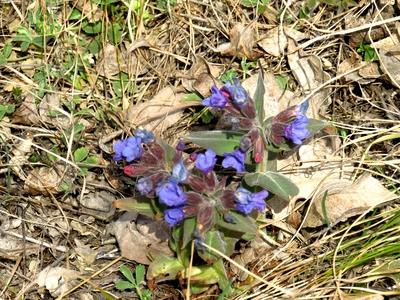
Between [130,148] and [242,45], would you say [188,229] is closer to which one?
[130,148]

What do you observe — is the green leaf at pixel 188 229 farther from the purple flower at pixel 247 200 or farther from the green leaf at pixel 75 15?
the green leaf at pixel 75 15

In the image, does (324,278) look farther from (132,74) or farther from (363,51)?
(132,74)

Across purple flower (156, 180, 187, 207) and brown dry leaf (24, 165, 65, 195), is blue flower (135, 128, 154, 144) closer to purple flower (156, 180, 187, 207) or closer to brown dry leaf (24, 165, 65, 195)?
purple flower (156, 180, 187, 207)

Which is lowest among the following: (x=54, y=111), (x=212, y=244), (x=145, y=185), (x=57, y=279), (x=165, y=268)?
(x=57, y=279)

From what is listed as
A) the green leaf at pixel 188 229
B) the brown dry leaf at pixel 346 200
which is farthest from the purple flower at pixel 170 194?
the brown dry leaf at pixel 346 200

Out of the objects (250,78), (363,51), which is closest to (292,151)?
(250,78)

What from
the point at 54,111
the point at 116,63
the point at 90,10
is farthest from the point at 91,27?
the point at 54,111
